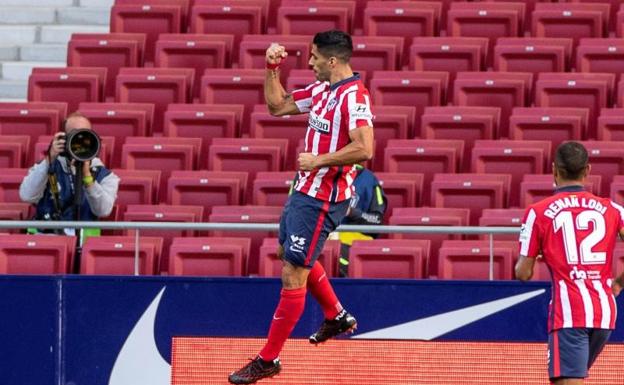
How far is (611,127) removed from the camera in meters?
12.7

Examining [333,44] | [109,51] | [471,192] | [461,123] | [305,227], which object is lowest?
[471,192]

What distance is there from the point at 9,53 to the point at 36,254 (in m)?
4.65

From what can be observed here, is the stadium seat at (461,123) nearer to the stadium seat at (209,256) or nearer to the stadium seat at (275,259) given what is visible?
the stadium seat at (275,259)

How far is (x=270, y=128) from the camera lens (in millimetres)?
13195

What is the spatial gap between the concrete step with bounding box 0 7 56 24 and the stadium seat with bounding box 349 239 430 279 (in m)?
5.77

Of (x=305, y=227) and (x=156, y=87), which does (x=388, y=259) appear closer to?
(x=305, y=227)

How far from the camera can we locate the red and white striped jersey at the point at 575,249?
8391 millimetres

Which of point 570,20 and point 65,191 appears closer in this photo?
point 65,191

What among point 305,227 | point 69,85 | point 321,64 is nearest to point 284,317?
point 305,227

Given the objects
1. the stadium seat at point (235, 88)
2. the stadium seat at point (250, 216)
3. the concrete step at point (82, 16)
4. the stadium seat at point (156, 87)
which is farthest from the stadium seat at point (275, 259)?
the concrete step at point (82, 16)

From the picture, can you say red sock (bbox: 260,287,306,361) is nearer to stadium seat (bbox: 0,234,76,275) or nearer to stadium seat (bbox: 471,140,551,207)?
stadium seat (bbox: 0,234,76,275)

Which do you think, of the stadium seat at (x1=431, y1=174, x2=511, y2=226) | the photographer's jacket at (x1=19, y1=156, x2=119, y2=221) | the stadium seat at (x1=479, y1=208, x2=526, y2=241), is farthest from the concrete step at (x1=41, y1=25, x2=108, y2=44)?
the stadium seat at (x1=479, y1=208, x2=526, y2=241)

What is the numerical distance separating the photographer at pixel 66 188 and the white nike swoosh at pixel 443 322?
2.11 m

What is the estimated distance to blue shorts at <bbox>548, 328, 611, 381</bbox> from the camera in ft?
27.4
